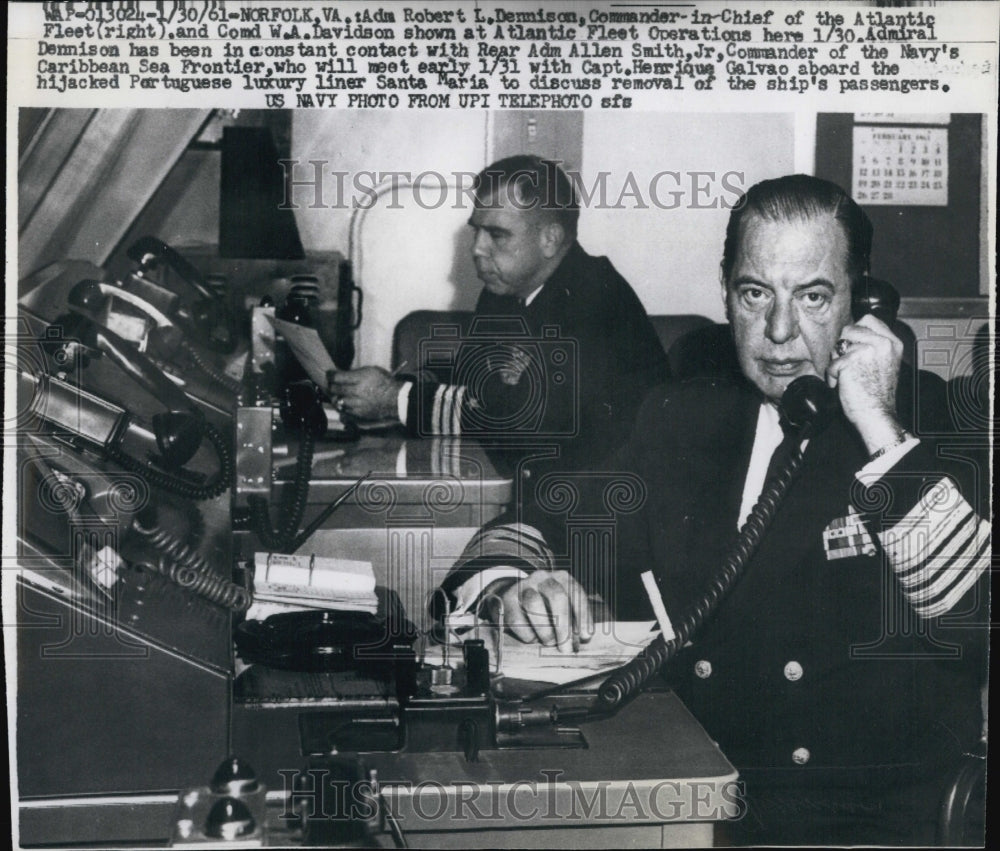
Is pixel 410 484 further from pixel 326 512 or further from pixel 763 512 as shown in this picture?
pixel 763 512

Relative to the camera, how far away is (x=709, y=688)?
241cm

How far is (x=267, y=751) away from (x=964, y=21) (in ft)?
7.28

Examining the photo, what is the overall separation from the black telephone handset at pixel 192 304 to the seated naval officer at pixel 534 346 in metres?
0.27

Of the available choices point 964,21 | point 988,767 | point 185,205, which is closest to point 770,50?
point 964,21

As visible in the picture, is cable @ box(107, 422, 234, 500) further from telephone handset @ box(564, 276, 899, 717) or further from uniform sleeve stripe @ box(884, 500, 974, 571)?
uniform sleeve stripe @ box(884, 500, 974, 571)

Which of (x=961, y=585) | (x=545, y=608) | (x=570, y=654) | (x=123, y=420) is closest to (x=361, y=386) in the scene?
(x=123, y=420)

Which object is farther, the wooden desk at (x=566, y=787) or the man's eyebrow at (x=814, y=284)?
the man's eyebrow at (x=814, y=284)

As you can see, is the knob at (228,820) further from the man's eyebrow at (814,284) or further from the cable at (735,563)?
the man's eyebrow at (814,284)

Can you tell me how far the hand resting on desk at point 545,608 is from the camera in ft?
7.74

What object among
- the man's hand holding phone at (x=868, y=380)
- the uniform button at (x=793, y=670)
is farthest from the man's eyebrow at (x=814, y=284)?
the uniform button at (x=793, y=670)

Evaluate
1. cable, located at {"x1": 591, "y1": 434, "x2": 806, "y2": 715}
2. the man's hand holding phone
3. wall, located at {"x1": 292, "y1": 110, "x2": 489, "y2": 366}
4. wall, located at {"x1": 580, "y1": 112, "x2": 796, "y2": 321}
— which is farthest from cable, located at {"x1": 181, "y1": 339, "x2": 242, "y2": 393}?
the man's hand holding phone

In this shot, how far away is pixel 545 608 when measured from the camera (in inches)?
93.5

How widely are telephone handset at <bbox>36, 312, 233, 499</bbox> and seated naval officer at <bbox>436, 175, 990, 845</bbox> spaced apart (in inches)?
24.4

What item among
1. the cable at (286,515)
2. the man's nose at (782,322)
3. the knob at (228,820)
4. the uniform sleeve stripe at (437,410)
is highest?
the man's nose at (782,322)
